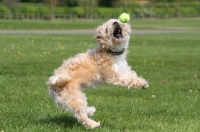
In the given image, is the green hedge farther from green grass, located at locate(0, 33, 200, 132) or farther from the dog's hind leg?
the dog's hind leg

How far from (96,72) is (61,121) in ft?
3.68

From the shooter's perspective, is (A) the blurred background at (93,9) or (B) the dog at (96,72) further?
(A) the blurred background at (93,9)

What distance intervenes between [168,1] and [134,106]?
10143cm

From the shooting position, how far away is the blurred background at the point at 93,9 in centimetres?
7125

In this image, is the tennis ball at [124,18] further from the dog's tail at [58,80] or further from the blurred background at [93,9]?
the blurred background at [93,9]

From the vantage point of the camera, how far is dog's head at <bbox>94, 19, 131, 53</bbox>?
675cm

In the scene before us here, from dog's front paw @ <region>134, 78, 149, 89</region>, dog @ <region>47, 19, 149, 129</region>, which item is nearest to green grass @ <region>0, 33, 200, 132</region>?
dog @ <region>47, 19, 149, 129</region>

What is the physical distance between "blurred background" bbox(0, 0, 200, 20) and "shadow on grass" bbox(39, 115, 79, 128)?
58.8m

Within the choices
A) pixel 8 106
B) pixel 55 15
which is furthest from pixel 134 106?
Result: pixel 55 15

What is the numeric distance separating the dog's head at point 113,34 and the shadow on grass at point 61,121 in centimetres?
133

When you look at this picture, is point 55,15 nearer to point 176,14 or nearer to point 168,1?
point 176,14

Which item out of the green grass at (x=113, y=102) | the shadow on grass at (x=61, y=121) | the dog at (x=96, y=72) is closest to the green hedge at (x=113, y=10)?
the green grass at (x=113, y=102)

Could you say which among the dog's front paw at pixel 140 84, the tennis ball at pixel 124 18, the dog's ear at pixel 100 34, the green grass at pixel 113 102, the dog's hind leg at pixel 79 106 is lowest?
the green grass at pixel 113 102

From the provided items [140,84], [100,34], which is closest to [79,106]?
[140,84]
